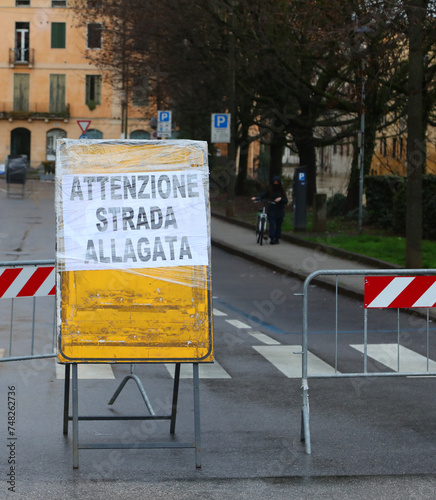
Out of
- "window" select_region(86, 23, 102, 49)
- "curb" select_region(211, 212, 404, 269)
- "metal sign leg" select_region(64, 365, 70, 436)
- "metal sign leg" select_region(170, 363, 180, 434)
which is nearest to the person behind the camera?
"metal sign leg" select_region(64, 365, 70, 436)

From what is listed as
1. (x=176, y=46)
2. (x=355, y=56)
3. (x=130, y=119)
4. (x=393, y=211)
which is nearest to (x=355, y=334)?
(x=355, y=56)

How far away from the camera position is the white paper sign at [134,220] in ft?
21.6

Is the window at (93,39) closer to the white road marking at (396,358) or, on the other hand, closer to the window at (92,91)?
the window at (92,91)

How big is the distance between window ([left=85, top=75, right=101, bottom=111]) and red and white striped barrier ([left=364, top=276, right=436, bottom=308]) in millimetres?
66258

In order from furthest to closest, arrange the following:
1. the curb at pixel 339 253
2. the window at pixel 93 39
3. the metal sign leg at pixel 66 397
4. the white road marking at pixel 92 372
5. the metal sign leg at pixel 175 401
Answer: the window at pixel 93 39, the curb at pixel 339 253, the white road marking at pixel 92 372, the metal sign leg at pixel 175 401, the metal sign leg at pixel 66 397

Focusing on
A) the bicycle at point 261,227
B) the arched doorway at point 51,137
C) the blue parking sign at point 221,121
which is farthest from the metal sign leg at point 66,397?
the arched doorway at point 51,137

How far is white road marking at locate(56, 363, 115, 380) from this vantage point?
30.2 ft

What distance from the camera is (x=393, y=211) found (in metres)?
24.6

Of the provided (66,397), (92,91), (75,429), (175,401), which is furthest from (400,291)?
(92,91)

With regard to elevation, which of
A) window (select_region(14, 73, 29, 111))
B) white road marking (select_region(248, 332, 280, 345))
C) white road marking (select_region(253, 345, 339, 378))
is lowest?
white road marking (select_region(248, 332, 280, 345))

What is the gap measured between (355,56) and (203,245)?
12.8 metres

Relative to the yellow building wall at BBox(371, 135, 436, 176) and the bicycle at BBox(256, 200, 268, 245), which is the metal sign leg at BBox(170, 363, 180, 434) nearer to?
the bicycle at BBox(256, 200, 268, 245)

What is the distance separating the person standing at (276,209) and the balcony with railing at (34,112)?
166 feet

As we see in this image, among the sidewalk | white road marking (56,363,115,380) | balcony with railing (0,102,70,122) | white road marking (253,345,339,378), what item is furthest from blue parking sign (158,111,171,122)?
balcony with railing (0,102,70,122)
